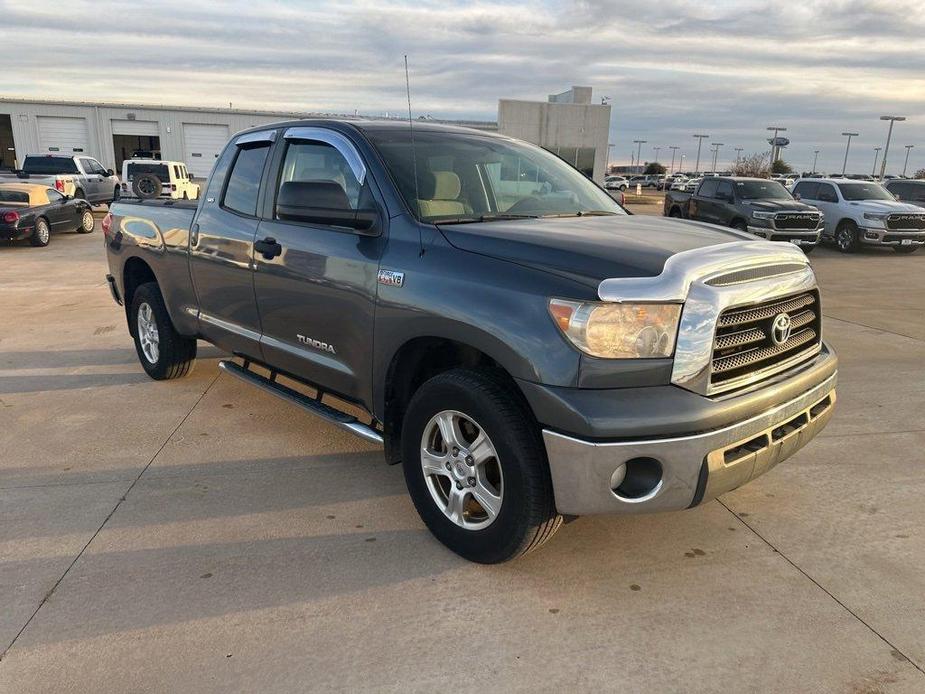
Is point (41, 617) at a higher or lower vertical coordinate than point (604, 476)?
lower

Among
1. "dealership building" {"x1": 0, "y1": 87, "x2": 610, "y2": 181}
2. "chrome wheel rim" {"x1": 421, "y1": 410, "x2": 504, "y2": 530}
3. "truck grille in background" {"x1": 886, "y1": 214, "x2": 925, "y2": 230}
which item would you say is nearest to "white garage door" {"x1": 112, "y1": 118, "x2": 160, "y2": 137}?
"dealership building" {"x1": 0, "y1": 87, "x2": 610, "y2": 181}

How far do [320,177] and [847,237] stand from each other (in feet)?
55.4

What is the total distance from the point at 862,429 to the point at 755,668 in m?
2.90

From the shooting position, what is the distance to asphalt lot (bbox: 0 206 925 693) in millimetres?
2473

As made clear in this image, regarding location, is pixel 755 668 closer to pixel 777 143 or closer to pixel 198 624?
pixel 198 624

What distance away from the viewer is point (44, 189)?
1634cm

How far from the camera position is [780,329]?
301 centimetres

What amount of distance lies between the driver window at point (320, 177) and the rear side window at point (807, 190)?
711 inches

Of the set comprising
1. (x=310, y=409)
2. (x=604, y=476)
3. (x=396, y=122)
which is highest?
(x=396, y=122)

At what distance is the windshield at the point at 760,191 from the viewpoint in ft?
54.8

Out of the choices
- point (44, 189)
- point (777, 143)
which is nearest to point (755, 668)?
point (44, 189)

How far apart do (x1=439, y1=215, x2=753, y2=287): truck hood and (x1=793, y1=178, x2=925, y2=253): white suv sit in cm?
1571

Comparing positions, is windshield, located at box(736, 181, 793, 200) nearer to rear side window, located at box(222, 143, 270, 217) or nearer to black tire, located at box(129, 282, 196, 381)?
black tire, located at box(129, 282, 196, 381)

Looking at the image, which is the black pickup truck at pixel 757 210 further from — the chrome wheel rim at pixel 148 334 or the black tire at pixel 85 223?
the black tire at pixel 85 223
